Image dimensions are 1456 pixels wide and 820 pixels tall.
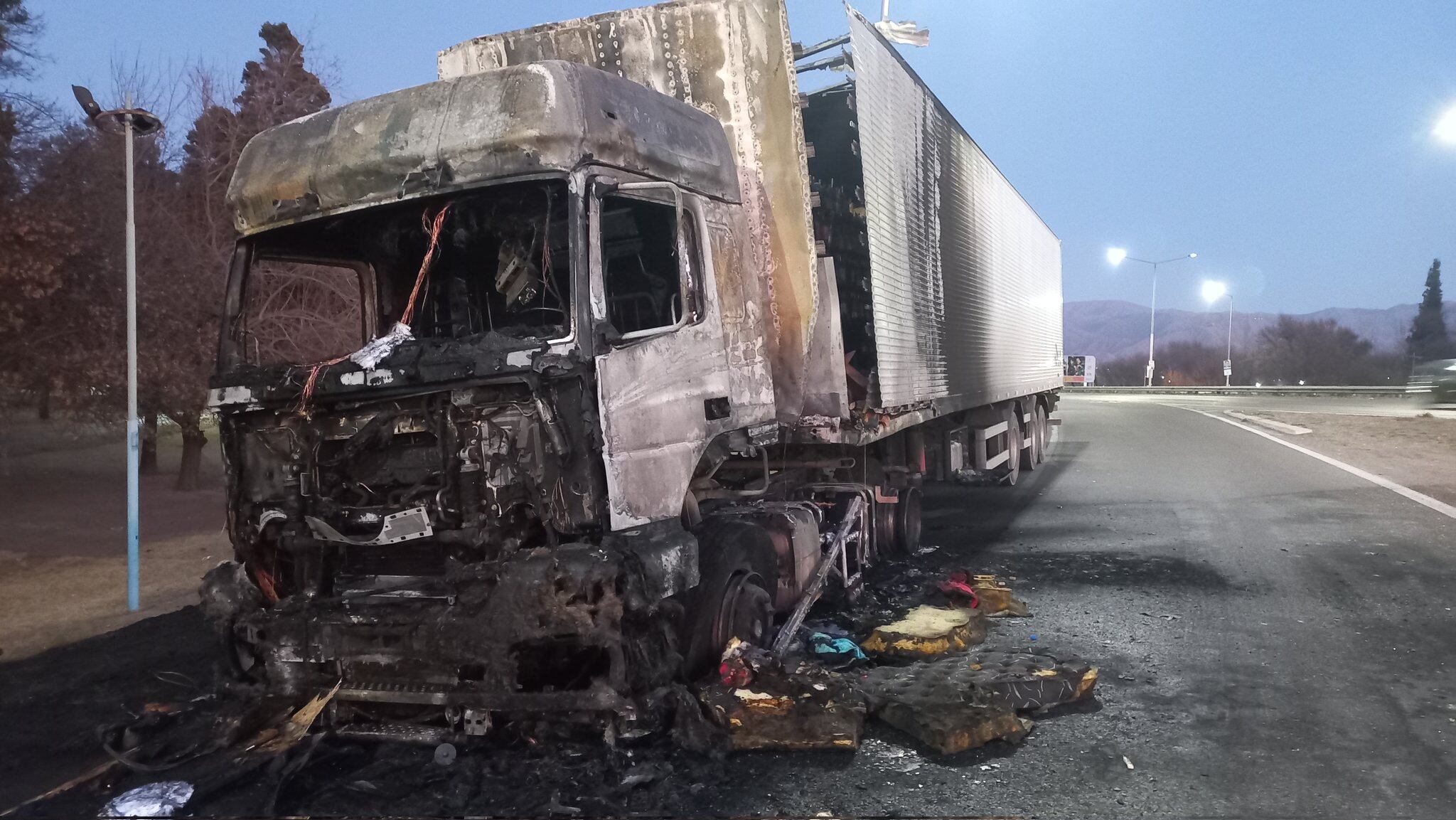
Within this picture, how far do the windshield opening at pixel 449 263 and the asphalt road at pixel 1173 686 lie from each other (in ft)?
7.06

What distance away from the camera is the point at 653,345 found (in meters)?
4.36

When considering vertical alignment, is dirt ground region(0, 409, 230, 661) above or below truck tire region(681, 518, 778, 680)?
below

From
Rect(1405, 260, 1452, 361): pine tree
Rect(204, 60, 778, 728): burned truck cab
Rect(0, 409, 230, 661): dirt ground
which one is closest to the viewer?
Rect(204, 60, 778, 728): burned truck cab

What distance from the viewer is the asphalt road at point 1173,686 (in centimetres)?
371

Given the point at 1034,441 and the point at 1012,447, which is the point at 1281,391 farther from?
the point at 1012,447

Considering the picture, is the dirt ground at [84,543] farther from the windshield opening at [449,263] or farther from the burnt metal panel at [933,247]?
the burnt metal panel at [933,247]

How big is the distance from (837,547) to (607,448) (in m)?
3.08

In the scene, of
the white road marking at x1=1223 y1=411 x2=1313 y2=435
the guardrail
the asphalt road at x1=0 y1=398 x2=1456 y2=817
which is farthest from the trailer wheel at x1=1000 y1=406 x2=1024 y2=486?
the guardrail

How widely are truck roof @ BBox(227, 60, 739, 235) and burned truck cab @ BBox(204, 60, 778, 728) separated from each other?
0.04ft

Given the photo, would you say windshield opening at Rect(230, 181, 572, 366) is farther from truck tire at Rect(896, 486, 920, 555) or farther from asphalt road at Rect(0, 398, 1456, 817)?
truck tire at Rect(896, 486, 920, 555)

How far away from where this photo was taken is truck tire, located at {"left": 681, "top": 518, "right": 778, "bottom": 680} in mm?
4523

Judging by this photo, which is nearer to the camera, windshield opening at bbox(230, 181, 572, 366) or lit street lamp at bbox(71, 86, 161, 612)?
windshield opening at bbox(230, 181, 572, 366)

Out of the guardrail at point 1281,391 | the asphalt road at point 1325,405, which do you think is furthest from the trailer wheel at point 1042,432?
the guardrail at point 1281,391

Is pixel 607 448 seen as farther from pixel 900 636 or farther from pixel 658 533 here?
pixel 900 636
